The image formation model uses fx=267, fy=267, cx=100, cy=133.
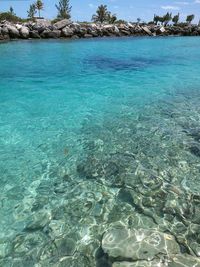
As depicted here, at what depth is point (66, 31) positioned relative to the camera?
167 feet

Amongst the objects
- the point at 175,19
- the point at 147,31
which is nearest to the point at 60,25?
the point at 147,31

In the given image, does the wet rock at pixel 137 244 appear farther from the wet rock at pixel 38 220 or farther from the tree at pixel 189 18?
the tree at pixel 189 18

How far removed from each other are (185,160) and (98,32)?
53190 mm

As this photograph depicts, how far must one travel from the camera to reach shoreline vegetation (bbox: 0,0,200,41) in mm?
47644

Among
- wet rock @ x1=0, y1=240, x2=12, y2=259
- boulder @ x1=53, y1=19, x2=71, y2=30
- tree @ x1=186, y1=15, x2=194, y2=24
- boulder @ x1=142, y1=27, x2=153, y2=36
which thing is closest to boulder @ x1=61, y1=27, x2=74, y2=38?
boulder @ x1=53, y1=19, x2=71, y2=30

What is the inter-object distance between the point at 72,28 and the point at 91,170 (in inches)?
1995

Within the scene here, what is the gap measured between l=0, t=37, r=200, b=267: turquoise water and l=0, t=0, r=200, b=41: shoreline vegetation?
123 feet

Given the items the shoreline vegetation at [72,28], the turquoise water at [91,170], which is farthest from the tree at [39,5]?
the turquoise water at [91,170]

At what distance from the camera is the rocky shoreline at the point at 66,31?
46656 mm

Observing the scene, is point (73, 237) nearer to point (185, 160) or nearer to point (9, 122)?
point (185, 160)

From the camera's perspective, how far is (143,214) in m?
5.53

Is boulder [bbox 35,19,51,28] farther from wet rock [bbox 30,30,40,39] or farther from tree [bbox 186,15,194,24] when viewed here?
tree [bbox 186,15,194,24]

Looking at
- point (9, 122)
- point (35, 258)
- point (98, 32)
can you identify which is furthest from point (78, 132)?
point (98, 32)

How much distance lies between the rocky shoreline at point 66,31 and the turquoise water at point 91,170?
36.4 m
